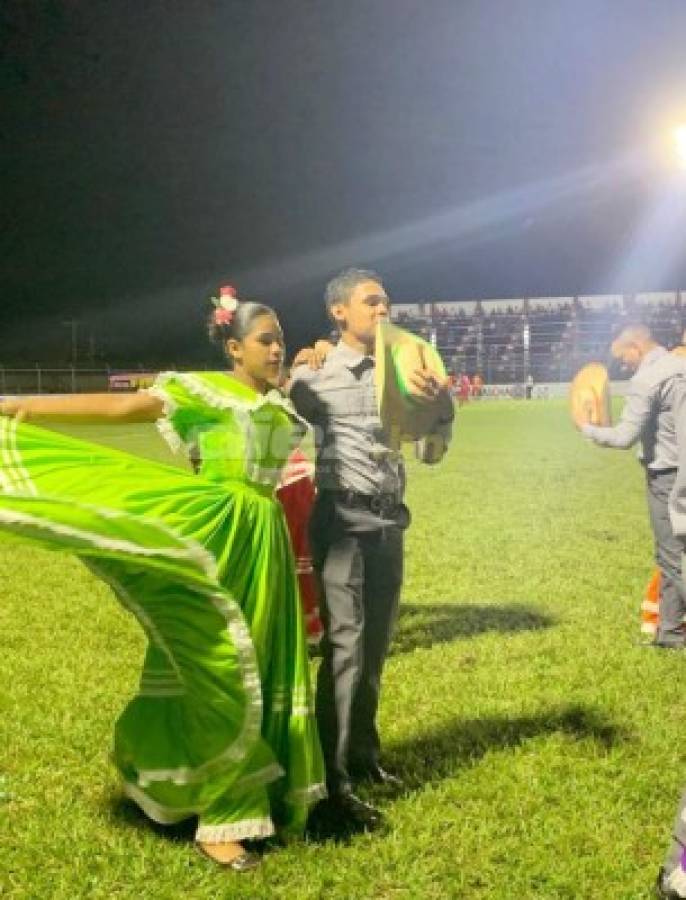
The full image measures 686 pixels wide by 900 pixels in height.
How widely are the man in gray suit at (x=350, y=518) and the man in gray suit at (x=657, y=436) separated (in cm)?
256

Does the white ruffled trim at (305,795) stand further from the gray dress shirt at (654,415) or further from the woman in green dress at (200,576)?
the gray dress shirt at (654,415)

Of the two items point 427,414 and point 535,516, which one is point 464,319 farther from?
point 427,414

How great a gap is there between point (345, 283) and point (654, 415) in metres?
3.12

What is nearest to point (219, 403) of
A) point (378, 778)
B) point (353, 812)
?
point (353, 812)

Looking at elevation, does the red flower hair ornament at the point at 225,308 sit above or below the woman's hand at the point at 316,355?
above

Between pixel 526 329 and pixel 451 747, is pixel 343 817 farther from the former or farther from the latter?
pixel 526 329

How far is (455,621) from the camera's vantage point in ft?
25.2

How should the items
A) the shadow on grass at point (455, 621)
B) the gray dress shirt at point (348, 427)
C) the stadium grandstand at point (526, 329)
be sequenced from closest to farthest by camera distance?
the gray dress shirt at point (348, 427), the shadow on grass at point (455, 621), the stadium grandstand at point (526, 329)

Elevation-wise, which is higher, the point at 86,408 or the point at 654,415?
the point at 86,408

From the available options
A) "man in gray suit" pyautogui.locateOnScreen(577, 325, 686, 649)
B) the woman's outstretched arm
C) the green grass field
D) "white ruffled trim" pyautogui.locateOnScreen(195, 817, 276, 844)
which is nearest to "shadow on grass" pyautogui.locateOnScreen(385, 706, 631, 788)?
the green grass field

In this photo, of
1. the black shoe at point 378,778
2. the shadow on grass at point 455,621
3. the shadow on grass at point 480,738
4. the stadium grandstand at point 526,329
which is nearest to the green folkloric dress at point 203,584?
the black shoe at point 378,778

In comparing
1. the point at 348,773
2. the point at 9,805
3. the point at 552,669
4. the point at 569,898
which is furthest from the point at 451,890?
the point at 552,669

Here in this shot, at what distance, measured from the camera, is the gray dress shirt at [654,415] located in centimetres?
648

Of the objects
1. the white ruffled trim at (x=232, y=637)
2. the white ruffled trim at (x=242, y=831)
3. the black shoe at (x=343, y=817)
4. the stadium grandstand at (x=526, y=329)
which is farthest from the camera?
the stadium grandstand at (x=526, y=329)
